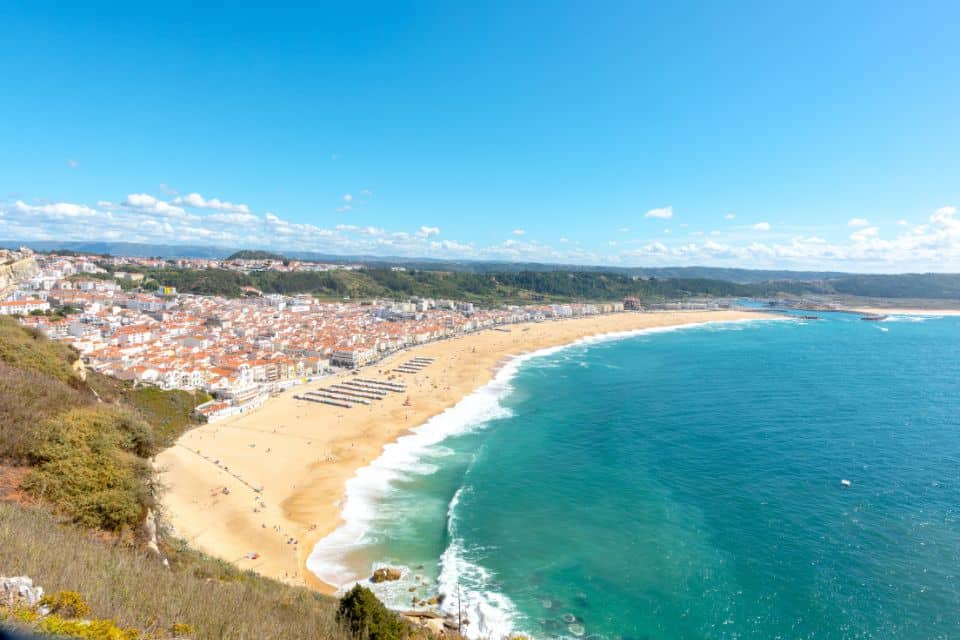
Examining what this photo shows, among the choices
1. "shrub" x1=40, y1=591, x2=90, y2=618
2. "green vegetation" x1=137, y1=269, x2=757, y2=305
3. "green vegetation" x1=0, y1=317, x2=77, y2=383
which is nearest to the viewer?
"shrub" x1=40, y1=591, x2=90, y2=618

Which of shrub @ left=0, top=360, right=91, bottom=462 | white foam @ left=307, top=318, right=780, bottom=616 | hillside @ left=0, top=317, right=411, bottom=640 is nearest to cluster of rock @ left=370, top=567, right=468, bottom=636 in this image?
white foam @ left=307, top=318, right=780, bottom=616

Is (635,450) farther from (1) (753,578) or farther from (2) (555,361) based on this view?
(2) (555,361)

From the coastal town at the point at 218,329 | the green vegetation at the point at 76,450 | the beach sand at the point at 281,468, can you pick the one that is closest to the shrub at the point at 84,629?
the green vegetation at the point at 76,450

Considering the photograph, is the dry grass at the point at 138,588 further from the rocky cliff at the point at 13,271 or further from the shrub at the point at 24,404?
the rocky cliff at the point at 13,271

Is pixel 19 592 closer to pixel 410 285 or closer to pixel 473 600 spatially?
pixel 473 600

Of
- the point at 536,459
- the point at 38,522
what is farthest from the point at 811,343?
the point at 38,522

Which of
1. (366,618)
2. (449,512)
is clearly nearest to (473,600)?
(449,512)

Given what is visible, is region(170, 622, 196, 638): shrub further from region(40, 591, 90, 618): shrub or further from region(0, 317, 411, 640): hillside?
region(40, 591, 90, 618): shrub
